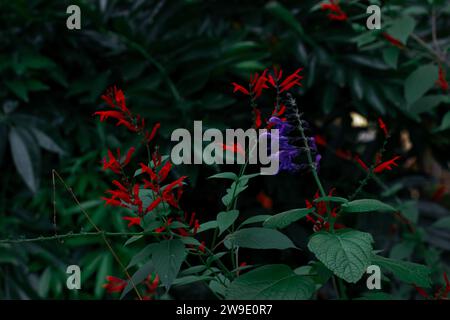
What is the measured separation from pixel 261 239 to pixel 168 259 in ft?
0.32

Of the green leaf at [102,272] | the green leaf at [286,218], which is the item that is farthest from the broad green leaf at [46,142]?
the green leaf at [286,218]

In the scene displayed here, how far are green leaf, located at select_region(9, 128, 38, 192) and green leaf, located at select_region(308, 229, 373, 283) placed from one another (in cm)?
104

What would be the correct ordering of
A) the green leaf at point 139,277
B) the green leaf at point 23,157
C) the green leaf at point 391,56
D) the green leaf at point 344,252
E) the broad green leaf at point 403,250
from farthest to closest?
the green leaf at point 23,157 → the broad green leaf at point 403,250 → the green leaf at point 391,56 → the green leaf at point 139,277 → the green leaf at point 344,252

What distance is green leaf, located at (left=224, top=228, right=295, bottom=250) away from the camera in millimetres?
635

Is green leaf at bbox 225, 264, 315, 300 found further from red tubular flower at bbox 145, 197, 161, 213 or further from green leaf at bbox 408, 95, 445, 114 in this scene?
green leaf at bbox 408, 95, 445, 114

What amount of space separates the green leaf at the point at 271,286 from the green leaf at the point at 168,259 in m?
0.06

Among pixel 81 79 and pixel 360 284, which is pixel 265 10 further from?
pixel 360 284

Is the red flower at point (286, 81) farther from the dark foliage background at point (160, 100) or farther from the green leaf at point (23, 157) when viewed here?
the green leaf at point (23, 157)

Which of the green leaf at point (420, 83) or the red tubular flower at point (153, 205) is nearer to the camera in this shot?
the red tubular flower at point (153, 205)

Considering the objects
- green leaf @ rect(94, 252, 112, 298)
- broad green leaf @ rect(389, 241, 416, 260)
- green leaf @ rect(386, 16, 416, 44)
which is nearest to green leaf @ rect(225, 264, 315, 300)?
green leaf @ rect(386, 16, 416, 44)

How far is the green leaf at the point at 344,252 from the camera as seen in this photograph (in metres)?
0.57

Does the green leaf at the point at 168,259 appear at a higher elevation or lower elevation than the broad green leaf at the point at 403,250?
higher
